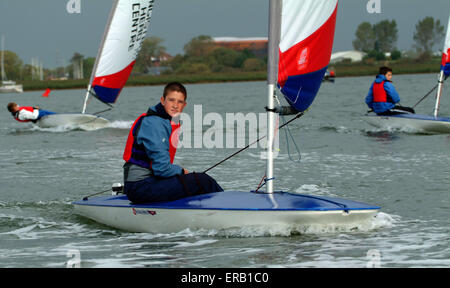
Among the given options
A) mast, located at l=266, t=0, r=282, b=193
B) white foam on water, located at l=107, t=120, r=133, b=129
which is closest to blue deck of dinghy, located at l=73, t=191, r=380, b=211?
mast, located at l=266, t=0, r=282, b=193

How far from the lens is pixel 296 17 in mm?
5453

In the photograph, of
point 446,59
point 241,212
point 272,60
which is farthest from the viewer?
point 446,59

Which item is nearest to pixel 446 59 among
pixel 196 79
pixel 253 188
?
pixel 253 188

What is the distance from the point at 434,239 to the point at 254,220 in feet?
4.65

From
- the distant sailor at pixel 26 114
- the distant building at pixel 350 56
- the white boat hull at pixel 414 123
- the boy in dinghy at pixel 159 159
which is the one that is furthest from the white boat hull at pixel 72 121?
the distant building at pixel 350 56

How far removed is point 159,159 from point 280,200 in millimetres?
1015

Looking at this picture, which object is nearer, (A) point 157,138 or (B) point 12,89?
(A) point 157,138

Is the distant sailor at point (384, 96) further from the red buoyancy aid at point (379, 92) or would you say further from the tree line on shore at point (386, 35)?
the tree line on shore at point (386, 35)

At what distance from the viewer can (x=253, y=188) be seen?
793 centimetres

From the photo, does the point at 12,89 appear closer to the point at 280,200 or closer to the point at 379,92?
the point at 379,92

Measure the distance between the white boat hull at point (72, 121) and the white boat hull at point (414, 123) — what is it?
6.84 metres

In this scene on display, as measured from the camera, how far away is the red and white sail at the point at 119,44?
14.6 meters

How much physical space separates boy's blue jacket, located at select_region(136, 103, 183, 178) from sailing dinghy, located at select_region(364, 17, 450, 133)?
29.7 feet
